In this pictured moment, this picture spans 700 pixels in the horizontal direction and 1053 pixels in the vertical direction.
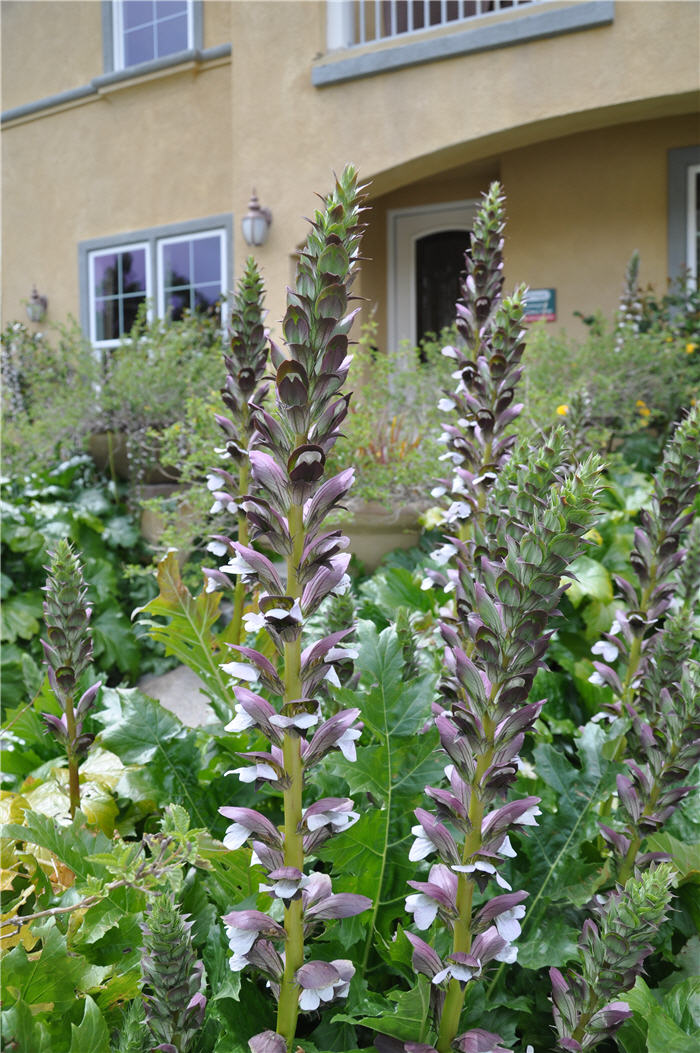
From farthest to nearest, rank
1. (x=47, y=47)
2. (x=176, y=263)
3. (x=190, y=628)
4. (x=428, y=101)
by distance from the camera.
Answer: (x=47, y=47) → (x=176, y=263) → (x=428, y=101) → (x=190, y=628)

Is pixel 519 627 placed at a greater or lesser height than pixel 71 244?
lesser

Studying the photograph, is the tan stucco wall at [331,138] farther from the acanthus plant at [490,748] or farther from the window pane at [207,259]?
the acanthus plant at [490,748]

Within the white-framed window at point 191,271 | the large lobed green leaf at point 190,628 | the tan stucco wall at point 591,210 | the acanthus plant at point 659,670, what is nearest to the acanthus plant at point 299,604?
the acanthus plant at point 659,670

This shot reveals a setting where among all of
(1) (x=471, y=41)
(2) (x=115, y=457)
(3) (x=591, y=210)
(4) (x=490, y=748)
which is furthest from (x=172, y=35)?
(4) (x=490, y=748)

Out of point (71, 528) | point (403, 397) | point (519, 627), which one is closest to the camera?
point (519, 627)

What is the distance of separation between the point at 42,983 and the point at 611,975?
662mm

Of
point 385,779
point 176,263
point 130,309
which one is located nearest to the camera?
point 385,779

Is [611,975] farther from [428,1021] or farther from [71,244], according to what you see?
[71,244]

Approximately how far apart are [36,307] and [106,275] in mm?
926

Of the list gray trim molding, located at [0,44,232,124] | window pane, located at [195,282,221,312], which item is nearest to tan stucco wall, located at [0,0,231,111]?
gray trim molding, located at [0,44,232,124]

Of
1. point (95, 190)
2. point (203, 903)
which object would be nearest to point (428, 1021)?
point (203, 903)

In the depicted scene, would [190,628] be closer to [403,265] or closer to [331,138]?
[331,138]

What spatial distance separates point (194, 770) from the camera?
146 centimetres

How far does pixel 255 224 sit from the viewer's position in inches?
289
